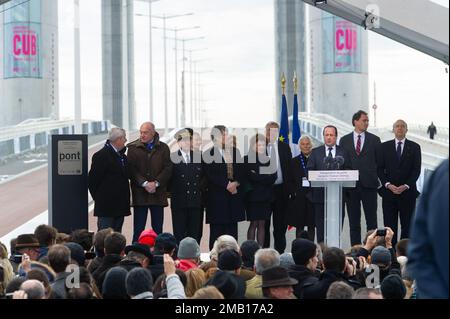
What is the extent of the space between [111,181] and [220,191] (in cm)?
143

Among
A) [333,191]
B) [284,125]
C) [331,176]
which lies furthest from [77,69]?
[331,176]

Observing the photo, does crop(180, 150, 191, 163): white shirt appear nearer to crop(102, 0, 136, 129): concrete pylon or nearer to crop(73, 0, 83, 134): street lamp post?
crop(73, 0, 83, 134): street lamp post

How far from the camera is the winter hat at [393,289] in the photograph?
6762mm

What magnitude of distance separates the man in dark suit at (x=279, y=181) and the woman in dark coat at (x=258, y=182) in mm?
121

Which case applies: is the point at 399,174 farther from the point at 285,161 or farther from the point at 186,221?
the point at 186,221

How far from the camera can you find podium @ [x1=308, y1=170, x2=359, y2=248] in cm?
Answer: 1176

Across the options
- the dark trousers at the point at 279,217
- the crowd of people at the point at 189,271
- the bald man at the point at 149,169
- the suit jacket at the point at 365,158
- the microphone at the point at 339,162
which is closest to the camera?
the crowd of people at the point at 189,271

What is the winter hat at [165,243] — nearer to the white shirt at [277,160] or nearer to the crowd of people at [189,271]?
the crowd of people at [189,271]

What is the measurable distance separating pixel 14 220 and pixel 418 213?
58.7 ft

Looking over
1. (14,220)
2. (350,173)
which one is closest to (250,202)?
(350,173)

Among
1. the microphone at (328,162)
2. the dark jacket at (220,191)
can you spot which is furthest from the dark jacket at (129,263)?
the dark jacket at (220,191)

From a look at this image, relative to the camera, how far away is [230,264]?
792cm

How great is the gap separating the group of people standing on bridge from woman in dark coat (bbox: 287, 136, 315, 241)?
0.5 inches

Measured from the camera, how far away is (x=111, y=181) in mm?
13547
